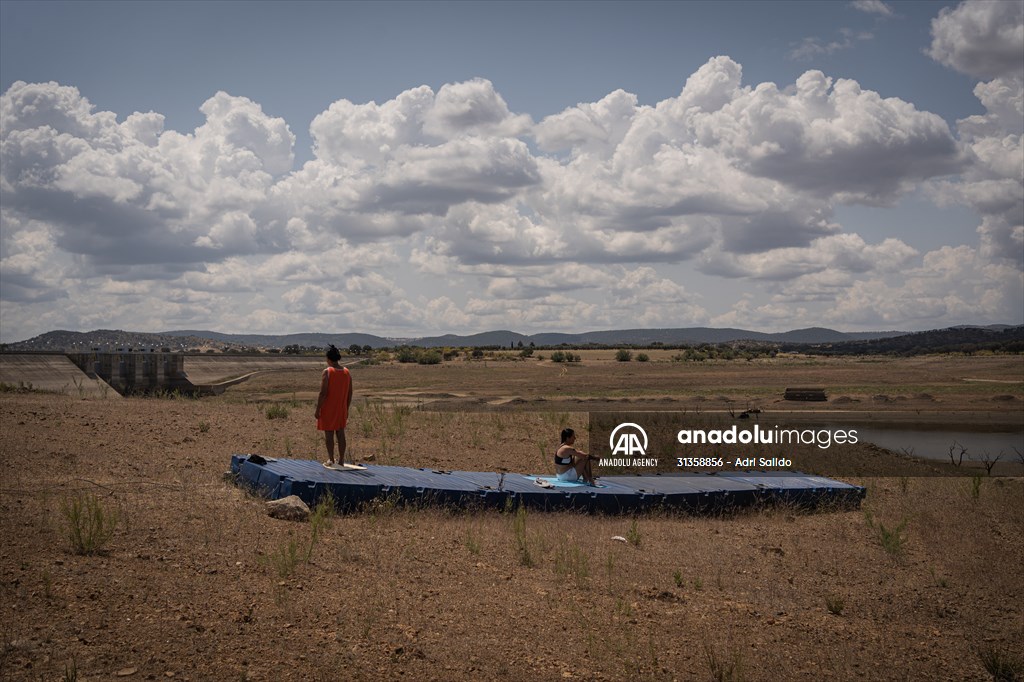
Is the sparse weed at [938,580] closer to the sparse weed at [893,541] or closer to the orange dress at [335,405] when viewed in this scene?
the sparse weed at [893,541]

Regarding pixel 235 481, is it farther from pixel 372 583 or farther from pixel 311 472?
pixel 372 583

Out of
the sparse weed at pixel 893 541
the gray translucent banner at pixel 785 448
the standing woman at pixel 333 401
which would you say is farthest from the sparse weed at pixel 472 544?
the gray translucent banner at pixel 785 448

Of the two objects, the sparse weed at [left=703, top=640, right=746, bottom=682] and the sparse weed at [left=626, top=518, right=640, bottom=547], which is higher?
the sparse weed at [left=626, top=518, right=640, bottom=547]

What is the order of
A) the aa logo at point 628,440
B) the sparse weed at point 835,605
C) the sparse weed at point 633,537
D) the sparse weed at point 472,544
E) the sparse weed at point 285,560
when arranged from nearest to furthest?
the sparse weed at point 285,560
the sparse weed at point 835,605
the sparse weed at point 472,544
the sparse weed at point 633,537
the aa logo at point 628,440

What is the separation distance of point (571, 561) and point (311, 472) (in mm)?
4284

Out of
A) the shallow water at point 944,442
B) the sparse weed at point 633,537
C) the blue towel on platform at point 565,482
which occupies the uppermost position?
the blue towel on platform at point 565,482

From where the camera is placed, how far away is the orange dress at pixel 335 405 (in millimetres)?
12727

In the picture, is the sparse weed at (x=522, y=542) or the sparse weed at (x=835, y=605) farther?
the sparse weed at (x=522, y=542)

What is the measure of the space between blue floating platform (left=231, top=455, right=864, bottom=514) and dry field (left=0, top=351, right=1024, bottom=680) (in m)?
0.30

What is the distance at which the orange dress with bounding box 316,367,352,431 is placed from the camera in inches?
501

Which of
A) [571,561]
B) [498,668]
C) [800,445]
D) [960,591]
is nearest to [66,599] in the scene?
[498,668]

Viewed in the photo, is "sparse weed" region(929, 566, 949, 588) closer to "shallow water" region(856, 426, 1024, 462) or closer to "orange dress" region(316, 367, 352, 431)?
"orange dress" region(316, 367, 352, 431)

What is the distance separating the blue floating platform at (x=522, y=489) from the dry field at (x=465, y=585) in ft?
1.00

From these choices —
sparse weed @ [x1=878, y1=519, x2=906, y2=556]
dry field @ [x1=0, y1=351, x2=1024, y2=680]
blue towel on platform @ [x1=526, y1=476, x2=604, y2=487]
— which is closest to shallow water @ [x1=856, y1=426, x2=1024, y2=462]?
dry field @ [x1=0, y1=351, x2=1024, y2=680]
